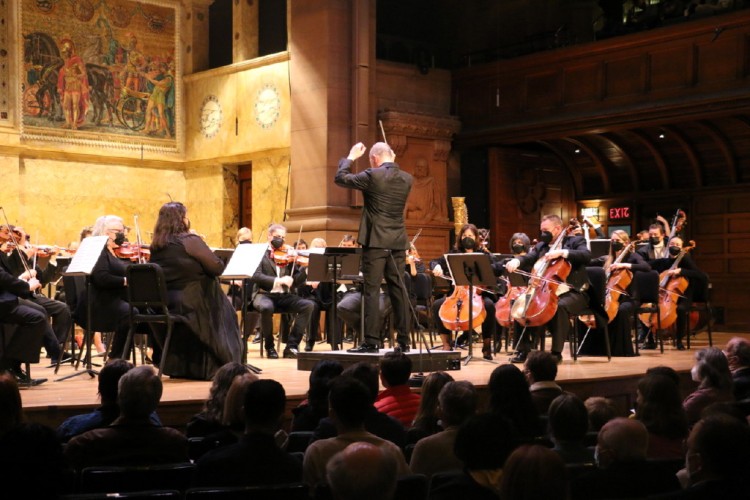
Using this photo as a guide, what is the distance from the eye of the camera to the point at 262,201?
1634 centimetres

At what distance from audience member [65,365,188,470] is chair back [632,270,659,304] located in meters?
7.89

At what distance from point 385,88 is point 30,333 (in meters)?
8.68

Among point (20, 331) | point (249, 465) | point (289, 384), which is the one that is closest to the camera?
point (249, 465)

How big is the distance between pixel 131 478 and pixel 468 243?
6740 millimetres

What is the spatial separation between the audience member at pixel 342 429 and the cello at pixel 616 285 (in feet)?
22.6

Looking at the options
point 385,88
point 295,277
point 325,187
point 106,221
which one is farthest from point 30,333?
point 385,88

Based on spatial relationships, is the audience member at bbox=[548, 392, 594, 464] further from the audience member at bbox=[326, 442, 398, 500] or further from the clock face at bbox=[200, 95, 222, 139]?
the clock face at bbox=[200, 95, 222, 139]

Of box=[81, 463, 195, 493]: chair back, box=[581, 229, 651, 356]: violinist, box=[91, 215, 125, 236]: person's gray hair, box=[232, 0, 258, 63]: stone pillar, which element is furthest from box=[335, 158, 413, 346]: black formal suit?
box=[232, 0, 258, 63]: stone pillar

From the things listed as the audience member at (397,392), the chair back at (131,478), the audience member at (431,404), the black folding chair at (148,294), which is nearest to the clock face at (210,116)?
the black folding chair at (148,294)

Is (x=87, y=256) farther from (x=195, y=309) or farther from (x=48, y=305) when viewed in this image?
(x=48, y=305)

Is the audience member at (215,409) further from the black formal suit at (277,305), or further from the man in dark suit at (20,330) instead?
the black formal suit at (277,305)

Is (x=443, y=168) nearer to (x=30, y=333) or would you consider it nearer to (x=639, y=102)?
(x=639, y=102)

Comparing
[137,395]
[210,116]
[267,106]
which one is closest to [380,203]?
[137,395]

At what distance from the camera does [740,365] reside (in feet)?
19.7
